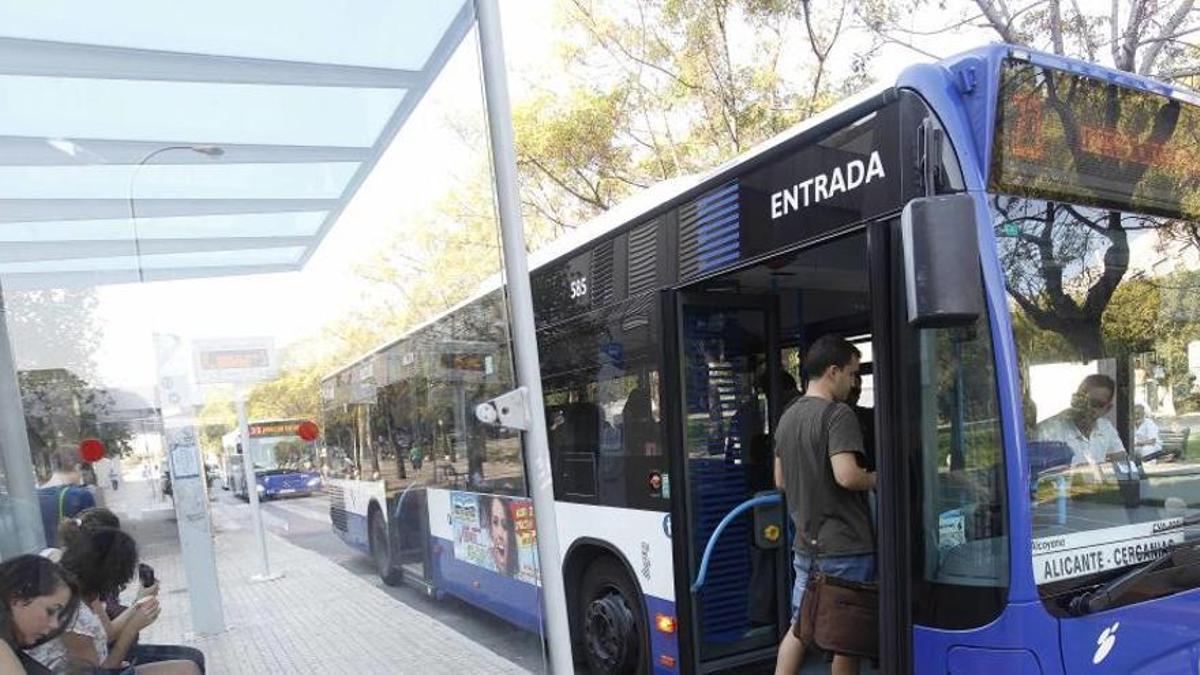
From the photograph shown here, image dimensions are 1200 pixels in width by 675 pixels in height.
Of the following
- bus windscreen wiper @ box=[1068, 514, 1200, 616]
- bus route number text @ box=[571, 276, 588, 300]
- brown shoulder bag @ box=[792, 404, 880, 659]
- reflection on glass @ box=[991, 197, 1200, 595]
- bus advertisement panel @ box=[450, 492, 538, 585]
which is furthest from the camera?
bus route number text @ box=[571, 276, 588, 300]

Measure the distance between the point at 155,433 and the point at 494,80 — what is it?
3.24ft

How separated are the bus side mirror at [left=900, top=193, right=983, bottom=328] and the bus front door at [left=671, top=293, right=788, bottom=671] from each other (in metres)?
1.84

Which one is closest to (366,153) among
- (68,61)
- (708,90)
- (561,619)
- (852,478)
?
(68,61)

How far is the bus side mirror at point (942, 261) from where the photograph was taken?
230 centimetres

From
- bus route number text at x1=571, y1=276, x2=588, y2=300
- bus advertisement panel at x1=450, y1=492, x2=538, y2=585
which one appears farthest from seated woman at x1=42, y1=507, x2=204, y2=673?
bus route number text at x1=571, y1=276, x2=588, y2=300

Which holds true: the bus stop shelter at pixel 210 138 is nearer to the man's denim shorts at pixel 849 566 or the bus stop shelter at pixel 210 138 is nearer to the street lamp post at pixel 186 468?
the street lamp post at pixel 186 468

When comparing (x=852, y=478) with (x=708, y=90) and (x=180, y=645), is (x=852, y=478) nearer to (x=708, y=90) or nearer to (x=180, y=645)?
(x=180, y=645)

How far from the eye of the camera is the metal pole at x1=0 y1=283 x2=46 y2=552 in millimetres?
1547

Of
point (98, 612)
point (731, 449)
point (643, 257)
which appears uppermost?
point (643, 257)

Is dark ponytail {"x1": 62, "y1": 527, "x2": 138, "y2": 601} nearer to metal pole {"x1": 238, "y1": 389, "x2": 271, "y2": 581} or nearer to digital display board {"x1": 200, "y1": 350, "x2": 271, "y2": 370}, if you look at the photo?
metal pole {"x1": 238, "y1": 389, "x2": 271, "y2": 581}

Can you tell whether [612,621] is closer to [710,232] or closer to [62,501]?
[710,232]

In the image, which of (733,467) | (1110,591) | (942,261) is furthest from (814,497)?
(942,261)

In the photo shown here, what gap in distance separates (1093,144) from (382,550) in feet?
9.02

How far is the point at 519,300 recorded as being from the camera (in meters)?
1.69
